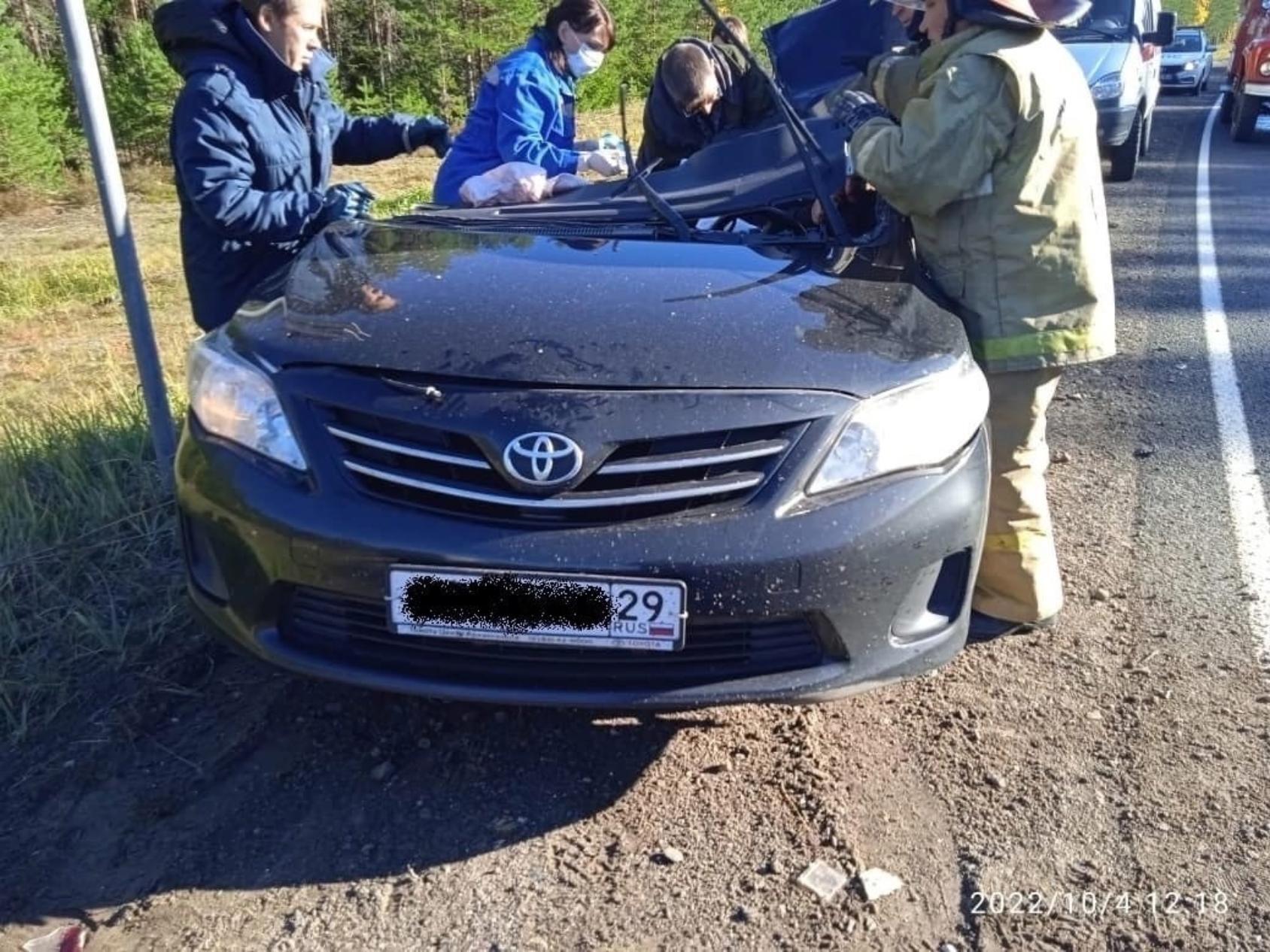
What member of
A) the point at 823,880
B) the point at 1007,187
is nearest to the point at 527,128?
the point at 1007,187

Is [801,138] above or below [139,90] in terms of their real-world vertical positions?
above

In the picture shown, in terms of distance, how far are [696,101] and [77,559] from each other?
2.83m

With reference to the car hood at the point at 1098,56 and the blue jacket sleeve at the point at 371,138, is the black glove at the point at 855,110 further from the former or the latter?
the car hood at the point at 1098,56

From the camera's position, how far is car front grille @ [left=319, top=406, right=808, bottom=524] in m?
2.30

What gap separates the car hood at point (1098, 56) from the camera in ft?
33.0

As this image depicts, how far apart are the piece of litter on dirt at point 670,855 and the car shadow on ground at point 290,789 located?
0.66 ft

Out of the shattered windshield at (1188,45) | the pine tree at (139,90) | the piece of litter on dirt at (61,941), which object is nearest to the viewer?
the piece of litter on dirt at (61,941)

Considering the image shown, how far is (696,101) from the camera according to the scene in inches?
187

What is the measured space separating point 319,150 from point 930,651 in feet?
9.24

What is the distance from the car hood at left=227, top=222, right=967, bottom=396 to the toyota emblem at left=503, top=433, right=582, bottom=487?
0.56 feet

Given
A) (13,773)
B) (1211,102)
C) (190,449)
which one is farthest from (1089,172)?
(1211,102)

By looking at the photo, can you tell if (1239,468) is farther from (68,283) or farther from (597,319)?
(68,283)

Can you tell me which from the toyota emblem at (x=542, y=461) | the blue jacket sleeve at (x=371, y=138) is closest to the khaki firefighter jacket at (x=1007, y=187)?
the toyota emblem at (x=542, y=461)

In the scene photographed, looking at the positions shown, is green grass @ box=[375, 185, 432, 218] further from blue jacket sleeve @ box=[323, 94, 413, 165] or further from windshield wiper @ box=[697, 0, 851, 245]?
windshield wiper @ box=[697, 0, 851, 245]
